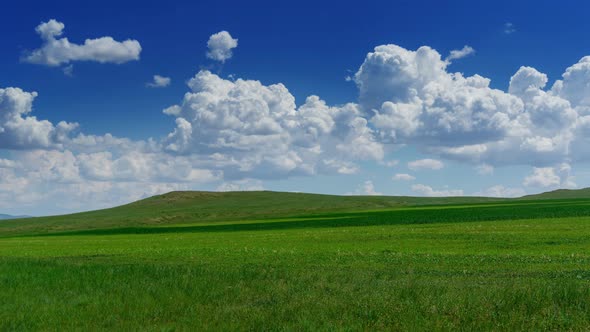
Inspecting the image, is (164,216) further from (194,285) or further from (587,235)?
(194,285)

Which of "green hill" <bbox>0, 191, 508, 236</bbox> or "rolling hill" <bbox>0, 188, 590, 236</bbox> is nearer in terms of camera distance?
"rolling hill" <bbox>0, 188, 590, 236</bbox>

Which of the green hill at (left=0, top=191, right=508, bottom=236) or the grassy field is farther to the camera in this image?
the green hill at (left=0, top=191, right=508, bottom=236)

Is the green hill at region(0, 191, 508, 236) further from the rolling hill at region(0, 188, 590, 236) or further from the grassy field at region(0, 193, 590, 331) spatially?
the grassy field at region(0, 193, 590, 331)

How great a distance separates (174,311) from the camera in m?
15.6

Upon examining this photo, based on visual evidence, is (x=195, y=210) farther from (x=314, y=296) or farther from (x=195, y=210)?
(x=314, y=296)

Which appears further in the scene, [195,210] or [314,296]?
Result: [195,210]

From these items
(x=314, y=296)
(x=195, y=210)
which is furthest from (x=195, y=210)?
(x=314, y=296)

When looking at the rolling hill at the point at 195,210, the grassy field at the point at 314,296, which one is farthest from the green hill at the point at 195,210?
the grassy field at the point at 314,296

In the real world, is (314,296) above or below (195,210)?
below

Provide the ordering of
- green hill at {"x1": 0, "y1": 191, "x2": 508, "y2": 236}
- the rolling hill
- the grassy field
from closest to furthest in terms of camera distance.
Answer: the grassy field
the rolling hill
green hill at {"x1": 0, "y1": 191, "x2": 508, "y2": 236}

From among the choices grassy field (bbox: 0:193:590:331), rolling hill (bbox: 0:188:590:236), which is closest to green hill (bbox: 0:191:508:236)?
rolling hill (bbox: 0:188:590:236)

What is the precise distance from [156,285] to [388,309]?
8495 mm

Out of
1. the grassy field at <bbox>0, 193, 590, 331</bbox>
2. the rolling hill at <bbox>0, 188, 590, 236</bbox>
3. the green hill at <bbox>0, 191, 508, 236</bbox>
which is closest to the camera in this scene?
the grassy field at <bbox>0, 193, 590, 331</bbox>

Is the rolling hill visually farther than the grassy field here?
Yes
